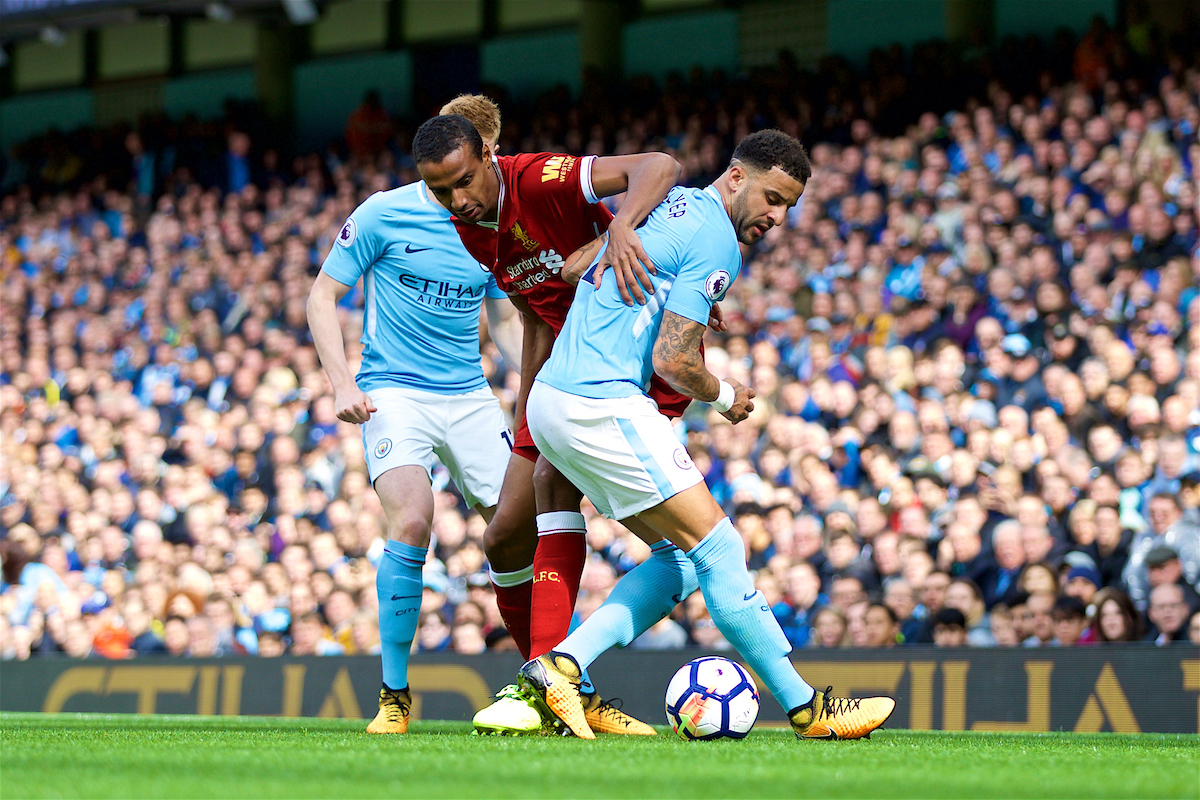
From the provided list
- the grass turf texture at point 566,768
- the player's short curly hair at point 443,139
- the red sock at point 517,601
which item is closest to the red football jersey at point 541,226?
the player's short curly hair at point 443,139

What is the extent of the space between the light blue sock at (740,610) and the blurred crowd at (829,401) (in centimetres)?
316

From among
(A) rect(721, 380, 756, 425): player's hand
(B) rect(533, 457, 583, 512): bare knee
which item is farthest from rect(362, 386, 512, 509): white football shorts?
(A) rect(721, 380, 756, 425): player's hand

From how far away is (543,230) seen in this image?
457cm

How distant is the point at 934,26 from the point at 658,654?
944cm

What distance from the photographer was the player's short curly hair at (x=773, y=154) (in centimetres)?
423

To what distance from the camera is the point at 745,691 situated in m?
4.27

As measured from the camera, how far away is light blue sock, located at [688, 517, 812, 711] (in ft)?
Result: 13.4

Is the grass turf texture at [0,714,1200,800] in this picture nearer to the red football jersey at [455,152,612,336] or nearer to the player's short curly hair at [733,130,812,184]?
the red football jersey at [455,152,612,336]

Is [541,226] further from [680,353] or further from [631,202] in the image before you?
[680,353]

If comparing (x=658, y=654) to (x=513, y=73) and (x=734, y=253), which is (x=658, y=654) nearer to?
(x=734, y=253)

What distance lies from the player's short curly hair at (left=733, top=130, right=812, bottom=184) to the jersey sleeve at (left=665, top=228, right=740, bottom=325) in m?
0.29

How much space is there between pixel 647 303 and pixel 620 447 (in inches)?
17.6

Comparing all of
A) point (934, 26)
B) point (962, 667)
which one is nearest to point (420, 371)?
point (962, 667)

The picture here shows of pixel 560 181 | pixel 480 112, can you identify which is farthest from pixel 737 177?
pixel 480 112
